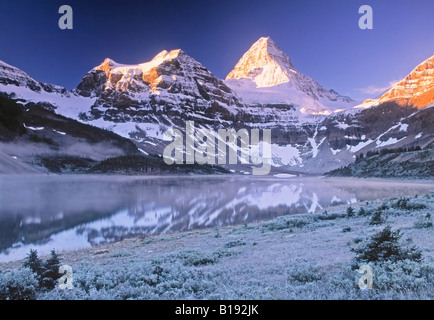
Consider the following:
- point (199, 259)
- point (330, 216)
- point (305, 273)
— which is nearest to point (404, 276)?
point (305, 273)

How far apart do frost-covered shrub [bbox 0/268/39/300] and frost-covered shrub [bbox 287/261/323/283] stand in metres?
6.46

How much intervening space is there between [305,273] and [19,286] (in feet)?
23.8

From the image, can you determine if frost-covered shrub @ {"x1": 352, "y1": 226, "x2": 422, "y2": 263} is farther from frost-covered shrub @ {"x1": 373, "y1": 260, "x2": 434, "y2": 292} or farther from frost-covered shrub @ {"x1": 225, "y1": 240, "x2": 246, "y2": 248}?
frost-covered shrub @ {"x1": 225, "y1": 240, "x2": 246, "y2": 248}

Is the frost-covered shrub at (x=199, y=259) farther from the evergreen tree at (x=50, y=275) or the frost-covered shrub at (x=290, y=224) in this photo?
the frost-covered shrub at (x=290, y=224)

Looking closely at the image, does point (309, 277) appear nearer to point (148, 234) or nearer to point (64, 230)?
point (148, 234)

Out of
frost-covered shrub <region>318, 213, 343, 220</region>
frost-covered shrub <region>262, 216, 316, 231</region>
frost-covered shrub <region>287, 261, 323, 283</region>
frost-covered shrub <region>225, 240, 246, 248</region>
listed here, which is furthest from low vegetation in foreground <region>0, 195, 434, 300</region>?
frost-covered shrub <region>318, 213, 343, 220</region>

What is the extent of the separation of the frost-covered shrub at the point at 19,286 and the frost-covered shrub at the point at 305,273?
646 centimetres

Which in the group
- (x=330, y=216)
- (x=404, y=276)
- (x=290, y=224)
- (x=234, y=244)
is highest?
(x=404, y=276)

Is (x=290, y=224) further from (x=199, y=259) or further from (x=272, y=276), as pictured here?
(x=272, y=276)

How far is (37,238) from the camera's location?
73.5 feet

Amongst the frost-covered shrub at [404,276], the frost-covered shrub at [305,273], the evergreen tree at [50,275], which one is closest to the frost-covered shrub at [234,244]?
the frost-covered shrub at [305,273]

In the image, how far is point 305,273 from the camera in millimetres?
8203
